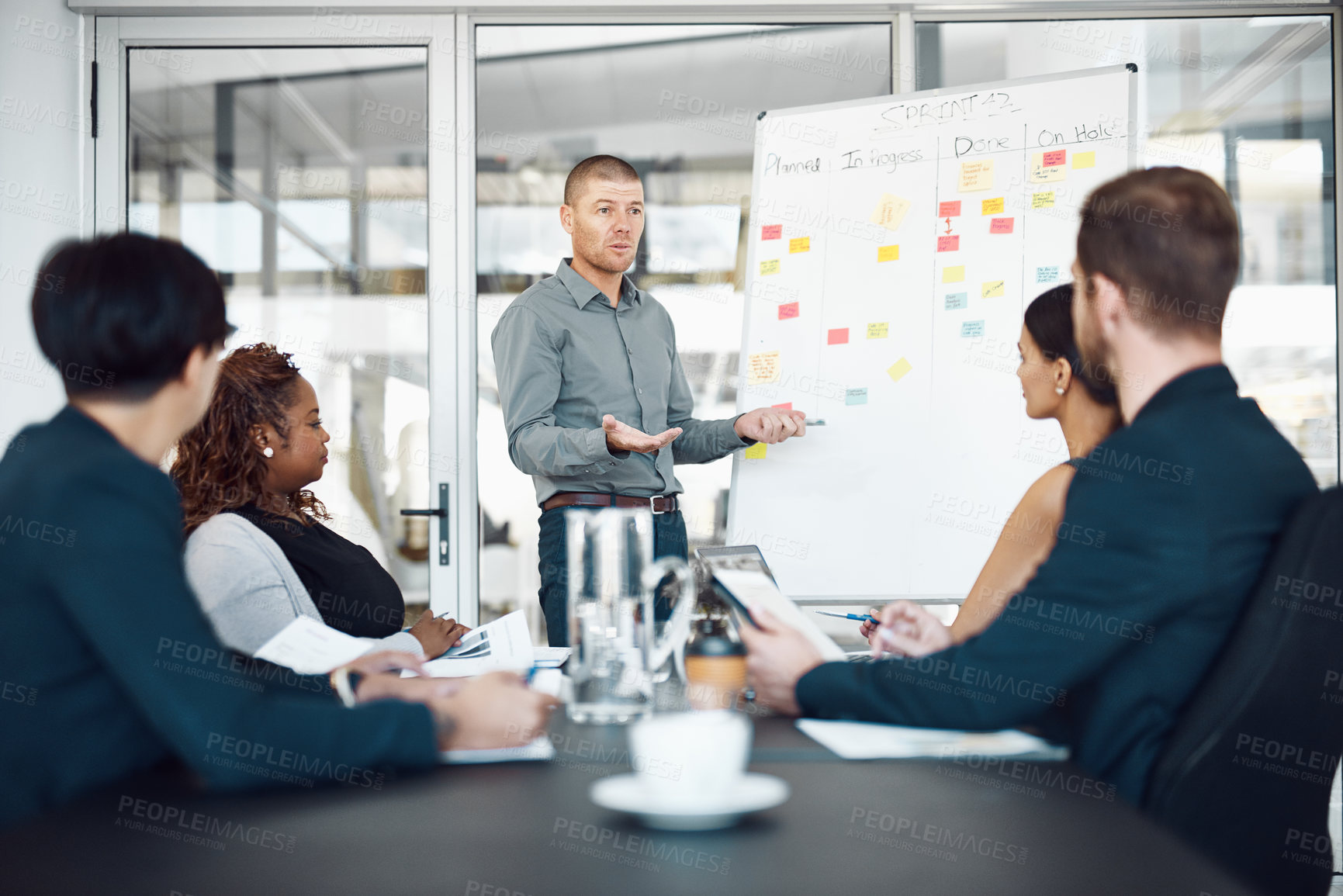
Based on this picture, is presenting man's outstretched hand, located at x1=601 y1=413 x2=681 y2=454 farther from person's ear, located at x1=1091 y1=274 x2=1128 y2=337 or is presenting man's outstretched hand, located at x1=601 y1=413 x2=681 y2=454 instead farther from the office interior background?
person's ear, located at x1=1091 y1=274 x2=1128 y2=337

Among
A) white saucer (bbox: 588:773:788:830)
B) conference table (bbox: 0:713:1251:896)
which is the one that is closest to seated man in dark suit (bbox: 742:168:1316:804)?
conference table (bbox: 0:713:1251:896)

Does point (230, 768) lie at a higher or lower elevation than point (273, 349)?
lower

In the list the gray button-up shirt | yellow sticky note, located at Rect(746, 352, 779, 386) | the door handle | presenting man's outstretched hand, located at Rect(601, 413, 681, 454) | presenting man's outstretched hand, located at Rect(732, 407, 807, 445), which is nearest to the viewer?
presenting man's outstretched hand, located at Rect(601, 413, 681, 454)

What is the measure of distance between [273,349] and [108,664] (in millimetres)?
1139

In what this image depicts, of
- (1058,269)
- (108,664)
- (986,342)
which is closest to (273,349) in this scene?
(108,664)

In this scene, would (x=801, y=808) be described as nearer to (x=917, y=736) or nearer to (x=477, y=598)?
(x=917, y=736)

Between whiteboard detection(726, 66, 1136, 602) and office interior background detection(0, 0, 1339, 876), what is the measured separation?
455mm

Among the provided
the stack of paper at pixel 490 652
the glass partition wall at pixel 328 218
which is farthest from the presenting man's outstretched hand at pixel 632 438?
the glass partition wall at pixel 328 218

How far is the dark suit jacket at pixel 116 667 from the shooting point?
3.05ft

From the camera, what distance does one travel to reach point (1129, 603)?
3.49 feet

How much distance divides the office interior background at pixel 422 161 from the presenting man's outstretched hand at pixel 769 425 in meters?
1.00

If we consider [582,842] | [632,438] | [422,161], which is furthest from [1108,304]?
[422,161]

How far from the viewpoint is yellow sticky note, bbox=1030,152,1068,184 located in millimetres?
2969

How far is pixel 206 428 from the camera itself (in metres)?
1.80
